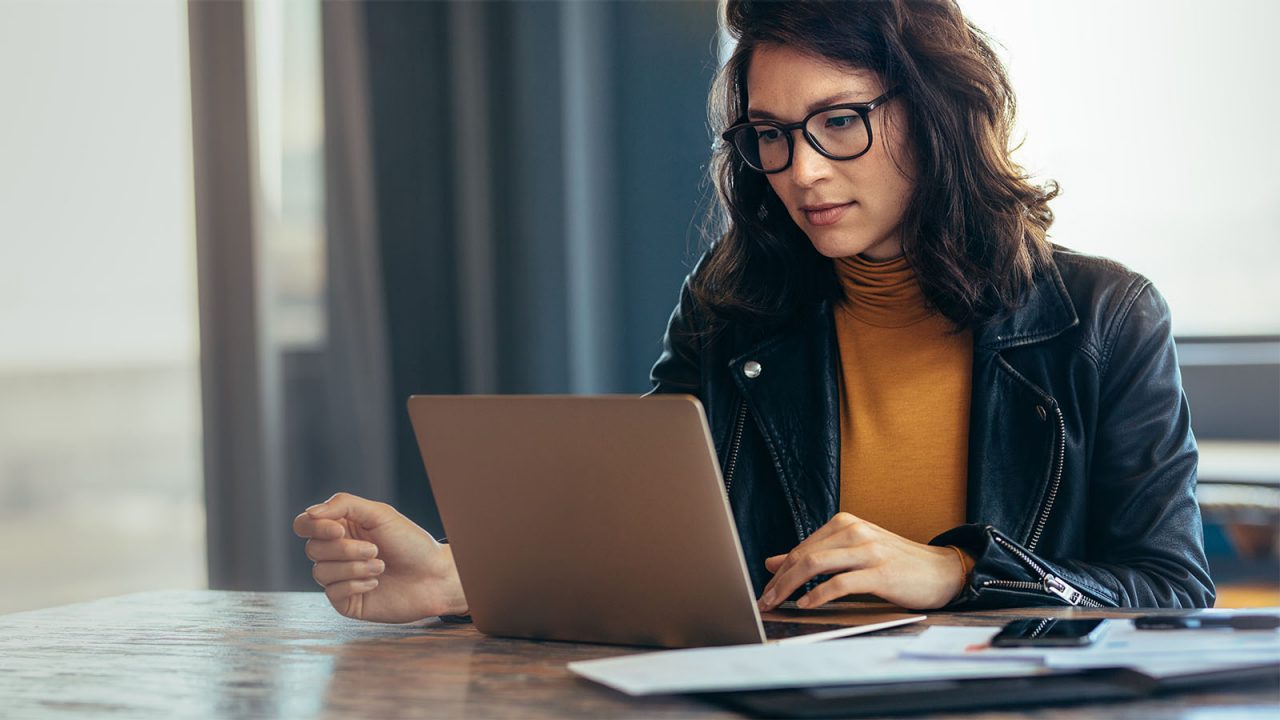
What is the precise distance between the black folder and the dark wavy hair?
30.0 inches

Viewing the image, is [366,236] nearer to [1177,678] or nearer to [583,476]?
[583,476]

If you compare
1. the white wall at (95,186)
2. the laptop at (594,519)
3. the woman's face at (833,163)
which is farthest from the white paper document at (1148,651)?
the white wall at (95,186)

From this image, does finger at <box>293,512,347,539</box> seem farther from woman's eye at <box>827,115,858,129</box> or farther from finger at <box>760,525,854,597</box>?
woman's eye at <box>827,115,858,129</box>

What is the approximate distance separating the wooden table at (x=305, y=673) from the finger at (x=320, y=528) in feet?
0.30

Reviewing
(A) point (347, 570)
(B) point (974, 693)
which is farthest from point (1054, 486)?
(A) point (347, 570)

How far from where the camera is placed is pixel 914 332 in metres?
1.68

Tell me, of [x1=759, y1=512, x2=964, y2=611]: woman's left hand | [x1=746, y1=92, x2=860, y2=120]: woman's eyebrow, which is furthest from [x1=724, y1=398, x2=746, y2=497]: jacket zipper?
[x1=759, y1=512, x2=964, y2=611]: woman's left hand

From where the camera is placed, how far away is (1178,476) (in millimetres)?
1381

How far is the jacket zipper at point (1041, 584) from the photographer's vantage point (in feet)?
3.90

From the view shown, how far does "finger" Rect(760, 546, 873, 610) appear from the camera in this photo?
113 centimetres

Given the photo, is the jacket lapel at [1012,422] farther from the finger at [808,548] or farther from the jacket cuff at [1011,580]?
the finger at [808,548]

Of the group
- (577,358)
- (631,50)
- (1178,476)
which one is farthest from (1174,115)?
(1178,476)

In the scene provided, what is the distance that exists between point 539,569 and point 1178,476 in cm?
75

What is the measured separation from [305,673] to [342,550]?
7.9 inches
